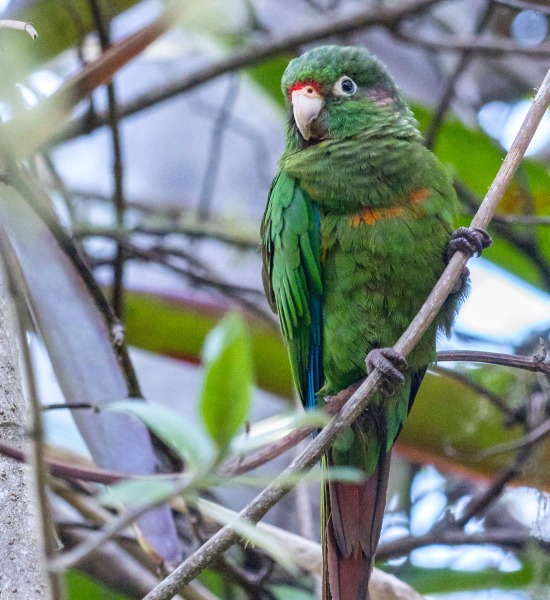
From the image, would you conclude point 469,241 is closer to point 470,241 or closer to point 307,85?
point 470,241

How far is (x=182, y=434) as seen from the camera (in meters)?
0.73

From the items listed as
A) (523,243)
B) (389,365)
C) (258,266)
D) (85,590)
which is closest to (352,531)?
(389,365)

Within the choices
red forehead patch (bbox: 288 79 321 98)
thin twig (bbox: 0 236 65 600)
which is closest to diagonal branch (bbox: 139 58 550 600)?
thin twig (bbox: 0 236 65 600)

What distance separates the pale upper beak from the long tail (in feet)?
2.56

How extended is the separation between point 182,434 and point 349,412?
0.46 metres

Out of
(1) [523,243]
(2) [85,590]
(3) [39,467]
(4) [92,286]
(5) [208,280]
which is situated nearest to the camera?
(3) [39,467]

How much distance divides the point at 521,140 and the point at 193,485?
90 centimetres

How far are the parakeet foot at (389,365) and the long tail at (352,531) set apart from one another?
0.85 ft

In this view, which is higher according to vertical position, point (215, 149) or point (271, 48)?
point (271, 48)

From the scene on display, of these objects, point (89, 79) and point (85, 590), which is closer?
point (89, 79)

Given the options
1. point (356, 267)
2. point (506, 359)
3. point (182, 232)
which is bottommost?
point (506, 359)

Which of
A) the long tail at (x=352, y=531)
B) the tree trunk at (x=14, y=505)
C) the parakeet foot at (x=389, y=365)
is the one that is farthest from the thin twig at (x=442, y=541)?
the tree trunk at (x=14, y=505)

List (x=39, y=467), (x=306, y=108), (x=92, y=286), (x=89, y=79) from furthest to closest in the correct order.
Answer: (x=306, y=108)
(x=89, y=79)
(x=92, y=286)
(x=39, y=467)

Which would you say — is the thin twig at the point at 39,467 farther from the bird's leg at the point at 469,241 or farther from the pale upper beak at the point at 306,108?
the pale upper beak at the point at 306,108
